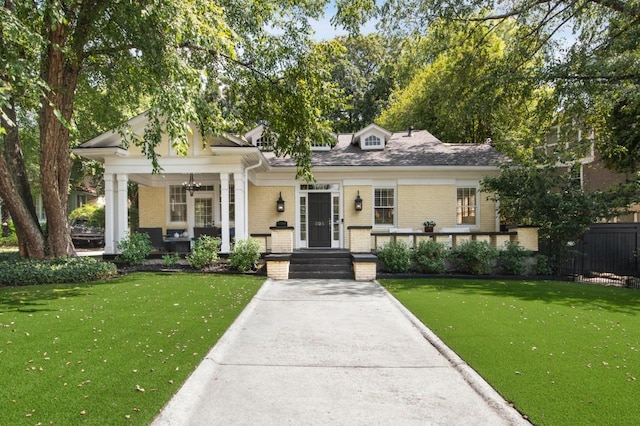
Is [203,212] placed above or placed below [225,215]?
above

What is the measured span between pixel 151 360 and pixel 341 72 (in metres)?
38.3

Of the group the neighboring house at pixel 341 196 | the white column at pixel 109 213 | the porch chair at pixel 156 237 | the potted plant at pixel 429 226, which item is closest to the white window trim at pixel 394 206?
the neighboring house at pixel 341 196

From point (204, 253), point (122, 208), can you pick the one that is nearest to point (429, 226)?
point (204, 253)

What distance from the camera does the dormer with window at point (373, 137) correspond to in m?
19.3

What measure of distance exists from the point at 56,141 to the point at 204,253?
5.37 metres

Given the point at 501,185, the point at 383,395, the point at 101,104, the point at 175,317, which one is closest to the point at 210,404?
the point at 383,395

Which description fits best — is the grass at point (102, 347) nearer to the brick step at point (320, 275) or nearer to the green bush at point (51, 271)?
the green bush at point (51, 271)

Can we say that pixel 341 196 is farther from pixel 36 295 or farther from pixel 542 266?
pixel 36 295

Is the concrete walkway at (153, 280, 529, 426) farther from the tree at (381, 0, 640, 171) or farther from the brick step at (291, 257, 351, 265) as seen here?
the tree at (381, 0, 640, 171)

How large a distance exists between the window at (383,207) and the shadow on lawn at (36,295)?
33.6 ft

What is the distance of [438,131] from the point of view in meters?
30.6

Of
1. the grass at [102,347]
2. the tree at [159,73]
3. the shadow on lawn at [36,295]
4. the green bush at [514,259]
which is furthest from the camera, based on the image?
the green bush at [514,259]

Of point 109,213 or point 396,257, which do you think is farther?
point 109,213

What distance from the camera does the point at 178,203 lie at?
18.5 meters
